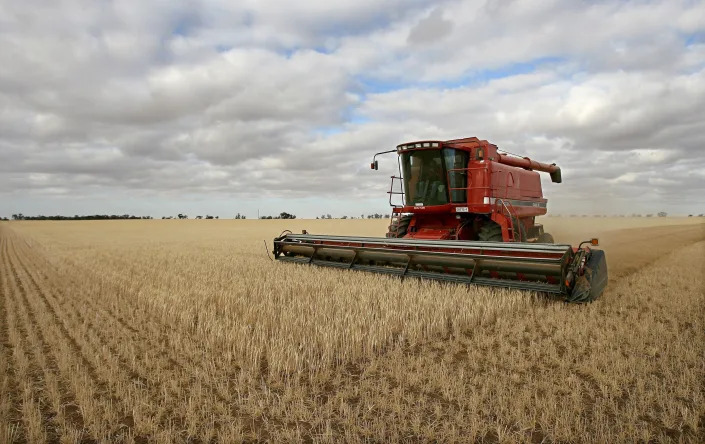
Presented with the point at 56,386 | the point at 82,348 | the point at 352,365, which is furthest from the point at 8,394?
the point at 352,365

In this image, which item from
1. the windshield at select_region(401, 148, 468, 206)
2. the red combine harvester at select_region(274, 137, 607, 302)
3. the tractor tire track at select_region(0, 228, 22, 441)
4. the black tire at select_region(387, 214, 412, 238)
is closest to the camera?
the tractor tire track at select_region(0, 228, 22, 441)

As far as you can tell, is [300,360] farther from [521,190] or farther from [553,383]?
[521,190]

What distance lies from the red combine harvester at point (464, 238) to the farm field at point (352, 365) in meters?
0.41

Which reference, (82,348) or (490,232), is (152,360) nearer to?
(82,348)

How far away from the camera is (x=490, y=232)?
29.0 ft

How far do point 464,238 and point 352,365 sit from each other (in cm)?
Answer: 613

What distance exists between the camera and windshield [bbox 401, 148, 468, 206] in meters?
9.22

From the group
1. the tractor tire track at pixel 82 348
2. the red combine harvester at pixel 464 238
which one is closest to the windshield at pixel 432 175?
the red combine harvester at pixel 464 238

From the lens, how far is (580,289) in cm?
582

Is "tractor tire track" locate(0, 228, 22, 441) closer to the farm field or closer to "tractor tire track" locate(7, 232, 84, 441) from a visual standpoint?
the farm field

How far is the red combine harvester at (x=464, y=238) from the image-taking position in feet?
19.8

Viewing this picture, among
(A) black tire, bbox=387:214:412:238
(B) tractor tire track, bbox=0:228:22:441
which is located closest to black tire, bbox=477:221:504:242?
(A) black tire, bbox=387:214:412:238

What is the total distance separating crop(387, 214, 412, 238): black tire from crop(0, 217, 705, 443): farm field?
11.0 ft

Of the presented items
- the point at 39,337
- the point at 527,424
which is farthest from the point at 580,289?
the point at 39,337
